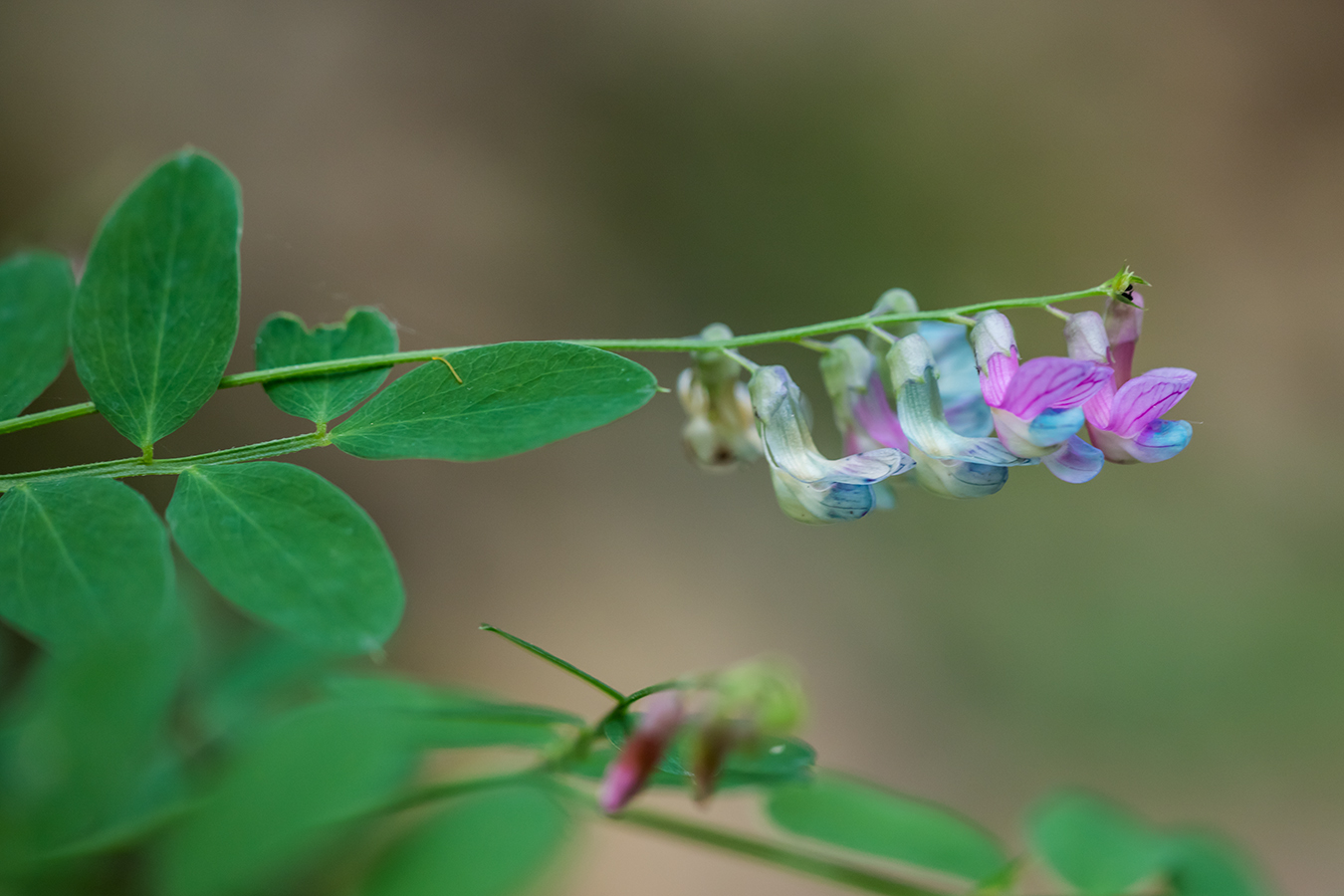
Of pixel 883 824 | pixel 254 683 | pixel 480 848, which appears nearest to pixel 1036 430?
pixel 883 824

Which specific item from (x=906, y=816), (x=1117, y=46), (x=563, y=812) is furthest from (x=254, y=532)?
(x=1117, y=46)

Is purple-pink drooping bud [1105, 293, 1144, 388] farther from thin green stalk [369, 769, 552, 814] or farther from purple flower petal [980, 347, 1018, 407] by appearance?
thin green stalk [369, 769, 552, 814]

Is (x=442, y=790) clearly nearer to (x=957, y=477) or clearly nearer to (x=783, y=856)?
(x=783, y=856)

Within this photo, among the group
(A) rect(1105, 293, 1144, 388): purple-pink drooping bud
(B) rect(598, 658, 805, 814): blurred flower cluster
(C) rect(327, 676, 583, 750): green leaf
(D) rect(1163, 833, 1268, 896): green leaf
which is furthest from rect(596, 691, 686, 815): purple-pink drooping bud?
(D) rect(1163, 833, 1268, 896): green leaf

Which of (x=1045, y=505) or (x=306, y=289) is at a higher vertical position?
(x=1045, y=505)

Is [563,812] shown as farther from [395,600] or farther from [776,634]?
[776,634]

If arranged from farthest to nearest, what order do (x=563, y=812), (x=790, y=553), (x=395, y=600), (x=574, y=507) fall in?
(x=790, y=553), (x=574, y=507), (x=563, y=812), (x=395, y=600)
